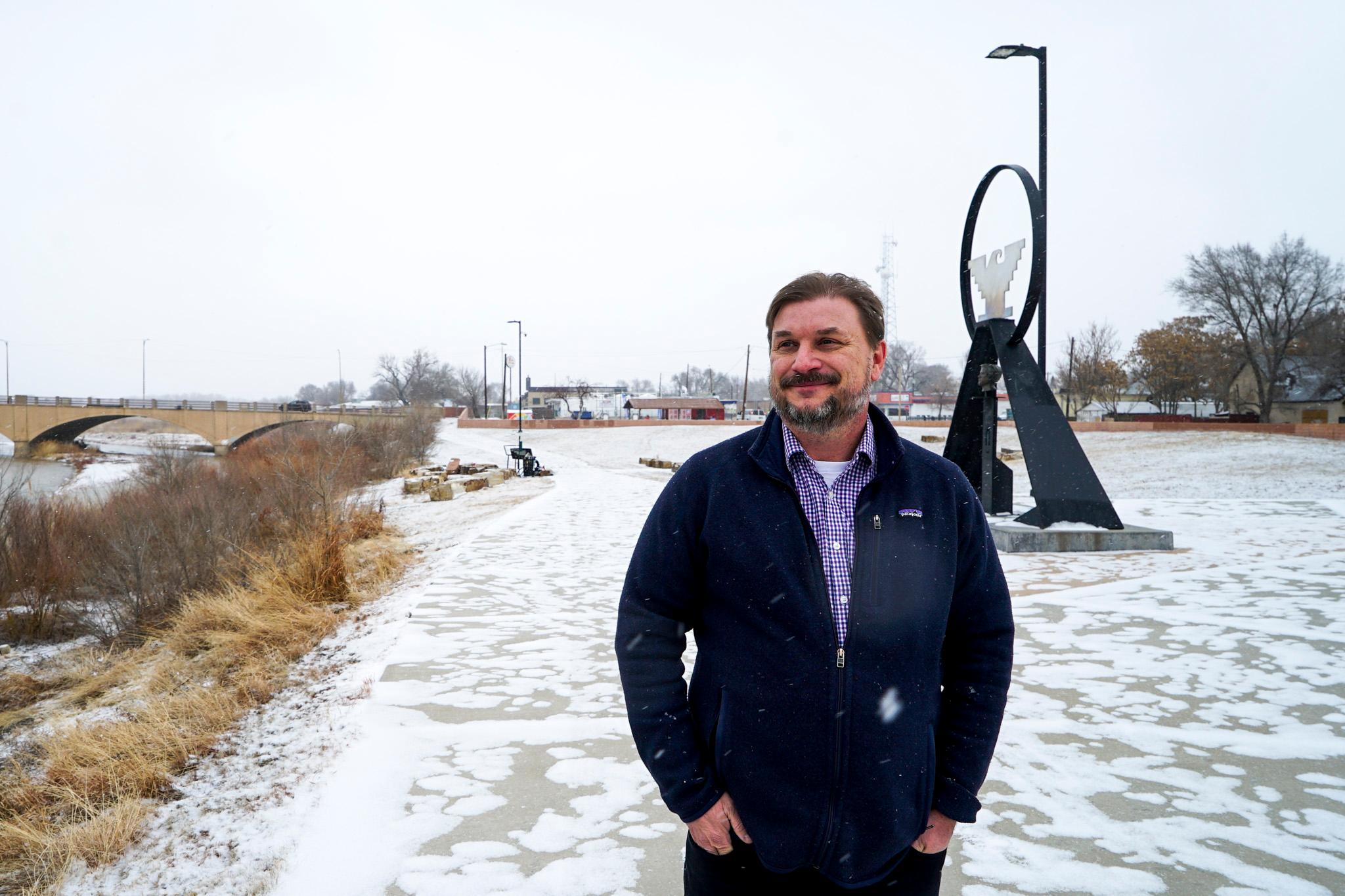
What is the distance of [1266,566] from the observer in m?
8.74

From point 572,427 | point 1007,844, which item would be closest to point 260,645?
point 1007,844

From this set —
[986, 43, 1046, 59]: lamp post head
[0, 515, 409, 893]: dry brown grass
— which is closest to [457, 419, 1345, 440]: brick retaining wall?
[986, 43, 1046, 59]: lamp post head

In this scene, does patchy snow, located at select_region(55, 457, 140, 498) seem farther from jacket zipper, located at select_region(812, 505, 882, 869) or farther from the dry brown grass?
jacket zipper, located at select_region(812, 505, 882, 869)

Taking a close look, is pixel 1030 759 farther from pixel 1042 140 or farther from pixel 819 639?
pixel 1042 140

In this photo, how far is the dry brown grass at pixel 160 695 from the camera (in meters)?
3.83

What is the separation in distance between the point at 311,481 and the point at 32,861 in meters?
9.69

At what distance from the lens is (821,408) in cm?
207

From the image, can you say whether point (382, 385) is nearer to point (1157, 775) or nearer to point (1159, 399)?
point (1159, 399)

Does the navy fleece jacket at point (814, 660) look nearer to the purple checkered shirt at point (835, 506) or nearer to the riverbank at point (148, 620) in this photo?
the purple checkered shirt at point (835, 506)

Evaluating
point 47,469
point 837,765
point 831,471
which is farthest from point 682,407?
point 837,765

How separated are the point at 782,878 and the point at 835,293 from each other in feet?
4.79

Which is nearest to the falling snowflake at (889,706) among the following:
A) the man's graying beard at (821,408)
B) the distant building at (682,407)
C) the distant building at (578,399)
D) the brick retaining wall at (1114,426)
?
the man's graying beard at (821,408)

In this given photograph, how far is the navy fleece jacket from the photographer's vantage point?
1927mm

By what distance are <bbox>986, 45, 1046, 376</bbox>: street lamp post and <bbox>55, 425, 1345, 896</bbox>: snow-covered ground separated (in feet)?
13.4
